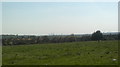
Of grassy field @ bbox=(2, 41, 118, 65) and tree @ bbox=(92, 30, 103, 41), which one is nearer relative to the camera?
grassy field @ bbox=(2, 41, 118, 65)

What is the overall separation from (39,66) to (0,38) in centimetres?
6900

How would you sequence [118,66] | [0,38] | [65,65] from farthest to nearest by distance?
1. [0,38]
2. [65,65]
3. [118,66]

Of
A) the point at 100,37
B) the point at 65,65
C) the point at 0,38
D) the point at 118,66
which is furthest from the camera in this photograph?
the point at 100,37

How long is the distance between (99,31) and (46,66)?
73.9 m

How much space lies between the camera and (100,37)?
86750mm

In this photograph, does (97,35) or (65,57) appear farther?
(97,35)

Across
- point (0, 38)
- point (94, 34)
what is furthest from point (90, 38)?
point (0, 38)

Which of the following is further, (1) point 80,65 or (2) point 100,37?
(2) point 100,37

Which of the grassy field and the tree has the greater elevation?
the grassy field

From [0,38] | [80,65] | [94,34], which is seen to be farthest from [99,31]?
[80,65]

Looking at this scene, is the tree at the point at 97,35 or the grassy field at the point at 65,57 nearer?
the grassy field at the point at 65,57

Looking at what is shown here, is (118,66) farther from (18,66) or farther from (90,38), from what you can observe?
(90,38)

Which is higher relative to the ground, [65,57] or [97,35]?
[65,57]

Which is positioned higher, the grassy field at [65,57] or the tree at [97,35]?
the grassy field at [65,57]
